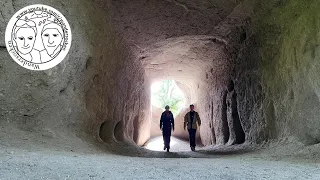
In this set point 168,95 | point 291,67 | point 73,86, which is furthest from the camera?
point 168,95

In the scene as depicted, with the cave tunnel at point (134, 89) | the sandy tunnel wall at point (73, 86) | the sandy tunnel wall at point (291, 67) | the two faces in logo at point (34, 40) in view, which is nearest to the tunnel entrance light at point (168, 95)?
the cave tunnel at point (134, 89)

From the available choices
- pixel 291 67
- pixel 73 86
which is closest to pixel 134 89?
pixel 73 86

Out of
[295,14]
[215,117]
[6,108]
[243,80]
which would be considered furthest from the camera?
[215,117]

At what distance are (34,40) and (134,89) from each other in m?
4.64

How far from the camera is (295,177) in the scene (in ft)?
7.48

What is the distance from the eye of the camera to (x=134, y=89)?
828cm

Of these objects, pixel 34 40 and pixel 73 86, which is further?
pixel 73 86

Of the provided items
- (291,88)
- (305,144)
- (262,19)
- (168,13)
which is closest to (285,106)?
(291,88)

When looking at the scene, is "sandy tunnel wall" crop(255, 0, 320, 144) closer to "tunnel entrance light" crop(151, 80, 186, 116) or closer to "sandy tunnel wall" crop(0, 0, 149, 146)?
"sandy tunnel wall" crop(0, 0, 149, 146)

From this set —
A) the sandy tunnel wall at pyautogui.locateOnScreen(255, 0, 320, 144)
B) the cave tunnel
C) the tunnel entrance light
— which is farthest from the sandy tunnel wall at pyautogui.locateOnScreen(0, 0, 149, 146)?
the tunnel entrance light

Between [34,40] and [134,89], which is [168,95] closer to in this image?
[134,89]

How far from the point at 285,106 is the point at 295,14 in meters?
1.36

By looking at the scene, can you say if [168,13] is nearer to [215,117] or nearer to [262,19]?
[262,19]

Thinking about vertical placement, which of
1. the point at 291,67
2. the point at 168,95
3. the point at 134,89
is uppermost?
the point at 168,95
